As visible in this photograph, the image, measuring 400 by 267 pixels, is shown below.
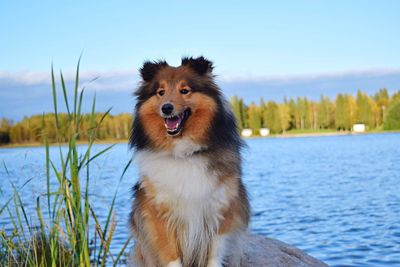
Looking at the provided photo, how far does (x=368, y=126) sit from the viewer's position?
9750 cm

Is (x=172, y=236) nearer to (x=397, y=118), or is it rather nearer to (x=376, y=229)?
(x=376, y=229)

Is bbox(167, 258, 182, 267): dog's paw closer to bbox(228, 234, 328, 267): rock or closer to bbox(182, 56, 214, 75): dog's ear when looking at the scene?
bbox(228, 234, 328, 267): rock

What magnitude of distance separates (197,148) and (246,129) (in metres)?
96.9

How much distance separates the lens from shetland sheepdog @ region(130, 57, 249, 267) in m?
4.73

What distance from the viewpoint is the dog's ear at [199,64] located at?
16.4 feet

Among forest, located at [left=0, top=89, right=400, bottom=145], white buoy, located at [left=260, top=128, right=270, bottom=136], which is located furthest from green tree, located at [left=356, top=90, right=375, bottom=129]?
white buoy, located at [left=260, top=128, right=270, bottom=136]

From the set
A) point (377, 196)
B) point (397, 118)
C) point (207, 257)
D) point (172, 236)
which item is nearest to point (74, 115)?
point (172, 236)

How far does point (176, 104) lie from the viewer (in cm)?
469

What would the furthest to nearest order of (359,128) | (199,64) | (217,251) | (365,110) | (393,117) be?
(359,128), (365,110), (393,117), (199,64), (217,251)

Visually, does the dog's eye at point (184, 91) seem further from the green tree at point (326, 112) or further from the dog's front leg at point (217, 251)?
the green tree at point (326, 112)

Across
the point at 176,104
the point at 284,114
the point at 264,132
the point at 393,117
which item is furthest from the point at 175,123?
the point at 264,132

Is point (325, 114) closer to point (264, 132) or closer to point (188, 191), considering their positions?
point (264, 132)

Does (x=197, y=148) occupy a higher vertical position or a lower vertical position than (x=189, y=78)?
lower

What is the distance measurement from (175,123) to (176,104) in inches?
7.2
